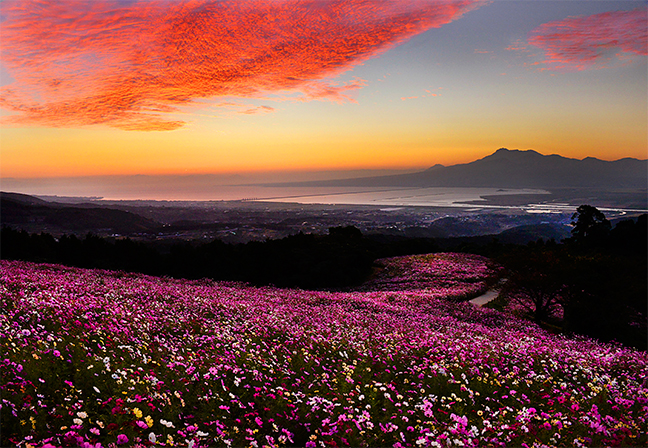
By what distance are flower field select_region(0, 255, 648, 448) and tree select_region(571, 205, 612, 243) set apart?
5529cm

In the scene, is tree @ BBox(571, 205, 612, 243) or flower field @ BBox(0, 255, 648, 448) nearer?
flower field @ BBox(0, 255, 648, 448)

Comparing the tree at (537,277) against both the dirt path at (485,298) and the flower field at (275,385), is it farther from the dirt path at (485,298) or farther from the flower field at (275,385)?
the flower field at (275,385)

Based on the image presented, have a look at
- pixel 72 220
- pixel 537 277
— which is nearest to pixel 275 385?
pixel 537 277

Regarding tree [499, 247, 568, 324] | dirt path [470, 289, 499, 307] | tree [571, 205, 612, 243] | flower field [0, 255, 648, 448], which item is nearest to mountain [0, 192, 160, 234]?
dirt path [470, 289, 499, 307]

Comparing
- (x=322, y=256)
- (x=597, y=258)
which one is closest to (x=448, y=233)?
(x=322, y=256)

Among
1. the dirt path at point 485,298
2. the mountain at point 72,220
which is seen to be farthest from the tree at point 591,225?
the mountain at point 72,220

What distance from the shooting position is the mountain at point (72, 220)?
126 m

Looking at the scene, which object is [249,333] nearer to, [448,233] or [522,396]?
[522,396]

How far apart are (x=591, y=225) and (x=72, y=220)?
6320 inches

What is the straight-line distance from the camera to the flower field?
5.09 metres

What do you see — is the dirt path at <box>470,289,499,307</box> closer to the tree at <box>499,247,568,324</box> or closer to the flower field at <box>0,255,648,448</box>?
the tree at <box>499,247,568,324</box>

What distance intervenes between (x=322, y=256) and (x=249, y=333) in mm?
32456

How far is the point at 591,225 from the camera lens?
2210 inches

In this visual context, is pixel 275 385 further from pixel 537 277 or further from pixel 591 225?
pixel 591 225
